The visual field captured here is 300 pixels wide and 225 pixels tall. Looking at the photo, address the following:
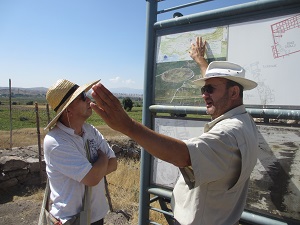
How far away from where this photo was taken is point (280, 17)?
72.8 inches

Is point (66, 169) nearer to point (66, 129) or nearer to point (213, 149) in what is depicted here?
point (66, 129)

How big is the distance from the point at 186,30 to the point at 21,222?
480cm

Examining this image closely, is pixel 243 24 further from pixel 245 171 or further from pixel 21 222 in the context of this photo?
pixel 21 222

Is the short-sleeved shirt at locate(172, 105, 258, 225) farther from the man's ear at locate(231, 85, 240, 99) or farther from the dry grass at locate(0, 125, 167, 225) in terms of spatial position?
the dry grass at locate(0, 125, 167, 225)

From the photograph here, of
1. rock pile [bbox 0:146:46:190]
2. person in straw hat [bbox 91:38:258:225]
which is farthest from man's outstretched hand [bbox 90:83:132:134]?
rock pile [bbox 0:146:46:190]

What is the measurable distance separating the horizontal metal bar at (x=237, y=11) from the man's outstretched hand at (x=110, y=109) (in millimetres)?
1324

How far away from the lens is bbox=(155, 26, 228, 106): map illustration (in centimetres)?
218

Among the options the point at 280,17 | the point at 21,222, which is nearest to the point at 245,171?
the point at 280,17

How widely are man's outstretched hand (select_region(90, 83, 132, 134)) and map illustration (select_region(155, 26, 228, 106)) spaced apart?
115 centimetres

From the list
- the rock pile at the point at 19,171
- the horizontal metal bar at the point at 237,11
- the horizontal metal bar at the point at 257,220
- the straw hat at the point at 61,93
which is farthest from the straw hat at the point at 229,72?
the rock pile at the point at 19,171

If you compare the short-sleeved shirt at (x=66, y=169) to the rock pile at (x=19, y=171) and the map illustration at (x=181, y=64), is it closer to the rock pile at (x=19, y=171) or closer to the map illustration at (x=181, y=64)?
the map illustration at (x=181, y=64)

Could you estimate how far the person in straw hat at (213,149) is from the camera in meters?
1.27

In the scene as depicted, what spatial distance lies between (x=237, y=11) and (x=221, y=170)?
4.13 ft

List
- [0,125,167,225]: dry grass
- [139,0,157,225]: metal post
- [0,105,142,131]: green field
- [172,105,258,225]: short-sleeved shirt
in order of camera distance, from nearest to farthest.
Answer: [172,105,258,225]: short-sleeved shirt → [139,0,157,225]: metal post → [0,125,167,225]: dry grass → [0,105,142,131]: green field
